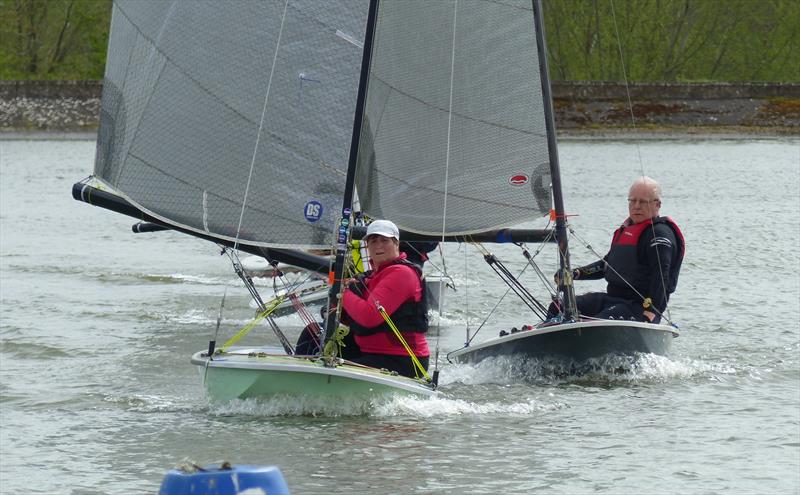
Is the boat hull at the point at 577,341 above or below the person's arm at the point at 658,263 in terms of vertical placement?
below

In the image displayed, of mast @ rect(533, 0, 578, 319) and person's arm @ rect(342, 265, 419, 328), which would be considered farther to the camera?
mast @ rect(533, 0, 578, 319)

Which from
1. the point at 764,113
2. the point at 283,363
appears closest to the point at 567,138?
the point at 764,113

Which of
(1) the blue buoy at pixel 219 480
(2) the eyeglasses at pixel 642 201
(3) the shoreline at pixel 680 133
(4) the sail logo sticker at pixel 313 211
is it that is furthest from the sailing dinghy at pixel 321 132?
(3) the shoreline at pixel 680 133

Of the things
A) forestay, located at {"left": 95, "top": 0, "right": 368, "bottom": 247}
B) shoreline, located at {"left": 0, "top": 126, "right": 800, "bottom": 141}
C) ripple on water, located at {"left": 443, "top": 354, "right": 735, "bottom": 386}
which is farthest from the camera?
shoreline, located at {"left": 0, "top": 126, "right": 800, "bottom": 141}

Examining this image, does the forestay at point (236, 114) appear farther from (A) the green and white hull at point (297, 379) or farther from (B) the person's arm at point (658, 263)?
(B) the person's arm at point (658, 263)

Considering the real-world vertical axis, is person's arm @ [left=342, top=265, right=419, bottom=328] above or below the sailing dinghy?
below

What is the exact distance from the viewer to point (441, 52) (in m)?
10.6

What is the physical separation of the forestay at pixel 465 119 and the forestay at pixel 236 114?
0.93 m

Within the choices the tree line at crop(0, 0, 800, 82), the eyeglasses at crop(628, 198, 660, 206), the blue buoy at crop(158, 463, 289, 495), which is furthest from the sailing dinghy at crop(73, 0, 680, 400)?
the tree line at crop(0, 0, 800, 82)

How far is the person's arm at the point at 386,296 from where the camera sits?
27.0 feet

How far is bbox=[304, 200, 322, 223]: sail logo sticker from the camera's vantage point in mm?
9258

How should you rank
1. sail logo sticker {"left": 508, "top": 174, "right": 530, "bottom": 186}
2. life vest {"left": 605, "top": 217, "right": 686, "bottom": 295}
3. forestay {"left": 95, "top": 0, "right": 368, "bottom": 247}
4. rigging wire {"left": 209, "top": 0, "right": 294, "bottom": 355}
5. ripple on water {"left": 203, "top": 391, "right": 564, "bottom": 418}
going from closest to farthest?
ripple on water {"left": 203, "top": 391, "right": 564, "bottom": 418} < rigging wire {"left": 209, "top": 0, "right": 294, "bottom": 355} < forestay {"left": 95, "top": 0, "right": 368, "bottom": 247} < life vest {"left": 605, "top": 217, "right": 686, "bottom": 295} < sail logo sticker {"left": 508, "top": 174, "right": 530, "bottom": 186}

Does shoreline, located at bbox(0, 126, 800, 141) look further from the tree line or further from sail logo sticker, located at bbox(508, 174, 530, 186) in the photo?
sail logo sticker, located at bbox(508, 174, 530, 186)

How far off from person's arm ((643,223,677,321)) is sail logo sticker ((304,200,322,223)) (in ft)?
7.30
